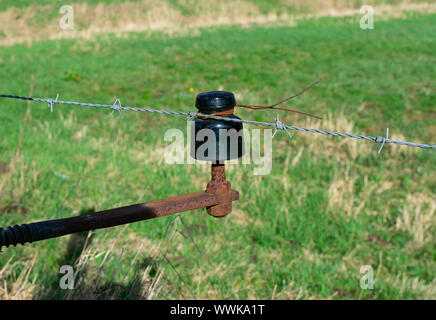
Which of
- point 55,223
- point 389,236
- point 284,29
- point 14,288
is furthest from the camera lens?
point 284,29

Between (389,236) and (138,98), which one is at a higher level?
(138,98)

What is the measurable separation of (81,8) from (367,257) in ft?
68.9

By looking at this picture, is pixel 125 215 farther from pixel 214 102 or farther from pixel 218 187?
pixel 214 102

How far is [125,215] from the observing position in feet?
5.72

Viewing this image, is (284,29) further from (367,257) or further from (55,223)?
(55,223)

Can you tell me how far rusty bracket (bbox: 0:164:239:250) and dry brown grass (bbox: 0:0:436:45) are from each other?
1651 cm

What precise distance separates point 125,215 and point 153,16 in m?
20.4

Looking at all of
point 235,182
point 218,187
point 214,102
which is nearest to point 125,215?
point 218,187

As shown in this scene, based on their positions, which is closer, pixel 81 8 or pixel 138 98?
pixel 138 98

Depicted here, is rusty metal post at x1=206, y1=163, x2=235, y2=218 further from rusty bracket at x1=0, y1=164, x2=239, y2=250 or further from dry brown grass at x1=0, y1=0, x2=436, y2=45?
dry brown grass at x1=0, y1=0, x2=436, y2=45

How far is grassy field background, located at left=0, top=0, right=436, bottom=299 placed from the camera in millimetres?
3686
